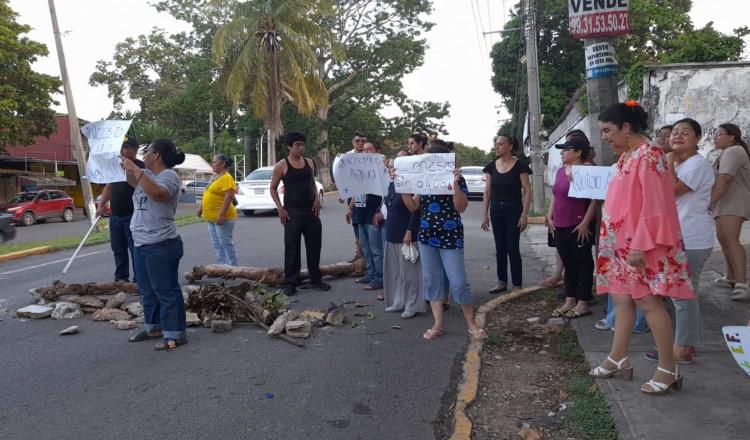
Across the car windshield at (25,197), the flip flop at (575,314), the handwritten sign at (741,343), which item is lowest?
the flip flop at (575,314)

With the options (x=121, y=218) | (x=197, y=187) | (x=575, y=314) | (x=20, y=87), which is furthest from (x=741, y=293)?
(x=197, y=187)

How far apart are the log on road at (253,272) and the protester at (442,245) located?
2.54 metres

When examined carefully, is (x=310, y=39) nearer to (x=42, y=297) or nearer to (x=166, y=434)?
(x=42, y=297)

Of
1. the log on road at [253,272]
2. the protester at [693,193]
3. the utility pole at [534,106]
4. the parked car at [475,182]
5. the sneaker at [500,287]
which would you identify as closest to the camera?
the protester at [693,193]

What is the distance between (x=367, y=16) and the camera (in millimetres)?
33906

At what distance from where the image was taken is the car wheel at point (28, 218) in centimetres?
2227

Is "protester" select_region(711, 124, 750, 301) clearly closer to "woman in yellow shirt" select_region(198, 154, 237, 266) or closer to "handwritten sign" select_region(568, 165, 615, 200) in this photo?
"handwritten sign" select_region(568, 165, 615, 200)

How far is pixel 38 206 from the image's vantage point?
23.0m

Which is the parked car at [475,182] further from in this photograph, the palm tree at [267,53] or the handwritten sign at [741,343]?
the handwritten sign at [741,343]

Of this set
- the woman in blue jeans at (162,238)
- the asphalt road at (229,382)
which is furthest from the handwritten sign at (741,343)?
the woman in blue jeans at (162,238)

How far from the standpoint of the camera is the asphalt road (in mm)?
3400

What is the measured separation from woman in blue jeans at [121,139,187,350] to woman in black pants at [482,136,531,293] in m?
3.46

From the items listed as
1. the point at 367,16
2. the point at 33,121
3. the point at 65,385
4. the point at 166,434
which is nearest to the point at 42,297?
the point at 65,385

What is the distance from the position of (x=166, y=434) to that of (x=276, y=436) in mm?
629
